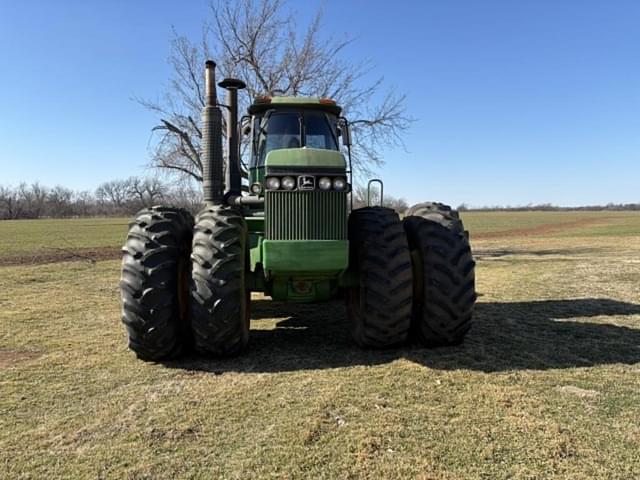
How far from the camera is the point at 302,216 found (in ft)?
14.7

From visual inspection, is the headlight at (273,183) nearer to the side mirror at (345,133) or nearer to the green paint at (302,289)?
the green paint at (302,289)

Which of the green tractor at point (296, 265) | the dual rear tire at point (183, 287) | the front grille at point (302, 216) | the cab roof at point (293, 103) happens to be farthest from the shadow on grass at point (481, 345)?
the cab roof at point (293, 103)

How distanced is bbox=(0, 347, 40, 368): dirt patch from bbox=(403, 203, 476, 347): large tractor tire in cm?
423

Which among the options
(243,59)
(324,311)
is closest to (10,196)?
(243,59)

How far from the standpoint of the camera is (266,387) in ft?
13.8

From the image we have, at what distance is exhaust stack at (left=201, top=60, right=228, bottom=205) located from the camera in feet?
21.6

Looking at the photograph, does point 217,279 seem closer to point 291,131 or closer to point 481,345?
point 291,131

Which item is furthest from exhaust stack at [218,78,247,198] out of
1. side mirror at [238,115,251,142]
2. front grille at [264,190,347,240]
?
front grille at [264,190,347,240]

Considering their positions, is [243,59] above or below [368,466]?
above

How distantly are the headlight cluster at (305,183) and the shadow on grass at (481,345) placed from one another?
178 centimetres

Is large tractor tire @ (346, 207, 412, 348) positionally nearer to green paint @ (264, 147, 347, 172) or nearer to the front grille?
the front grille

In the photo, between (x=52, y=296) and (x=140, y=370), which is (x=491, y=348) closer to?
(x=140, y=370)

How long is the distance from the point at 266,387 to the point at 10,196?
138510mm

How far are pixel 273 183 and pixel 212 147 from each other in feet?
7.84
